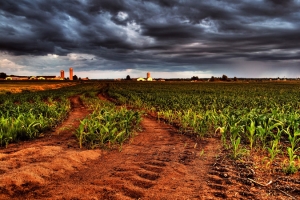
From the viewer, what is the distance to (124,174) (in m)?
4.33

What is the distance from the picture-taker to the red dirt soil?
11.8 feet

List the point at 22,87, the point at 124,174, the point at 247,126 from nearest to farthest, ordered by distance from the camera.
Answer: the point at 124,174 < the point at 247,126 < the point at 22,87

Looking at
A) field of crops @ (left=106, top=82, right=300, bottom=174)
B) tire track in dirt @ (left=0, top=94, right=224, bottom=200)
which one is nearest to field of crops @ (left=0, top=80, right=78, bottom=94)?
field of crops @ (left=106, top=82, right=300, bottom=174)

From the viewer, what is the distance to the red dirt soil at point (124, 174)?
359cm

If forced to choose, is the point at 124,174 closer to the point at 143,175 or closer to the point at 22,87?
the point at 143,175

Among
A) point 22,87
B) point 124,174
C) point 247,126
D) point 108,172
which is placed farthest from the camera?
point 22,87

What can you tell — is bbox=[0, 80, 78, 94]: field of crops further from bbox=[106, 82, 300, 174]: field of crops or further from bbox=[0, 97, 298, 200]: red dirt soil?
bbox=[0, 97, 298, 200]: red dirt soil

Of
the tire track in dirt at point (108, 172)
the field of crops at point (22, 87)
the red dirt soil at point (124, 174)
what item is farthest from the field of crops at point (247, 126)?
the field of crops at point (22, 87)

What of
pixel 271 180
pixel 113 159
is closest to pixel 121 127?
pixel 113 159

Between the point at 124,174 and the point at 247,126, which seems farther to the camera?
the point at 247,126

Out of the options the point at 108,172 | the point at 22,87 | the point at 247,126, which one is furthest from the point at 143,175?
the point at 22,87

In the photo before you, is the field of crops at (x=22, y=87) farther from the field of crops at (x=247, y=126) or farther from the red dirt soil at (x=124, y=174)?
the red dirt soil at (x=124, y=174)

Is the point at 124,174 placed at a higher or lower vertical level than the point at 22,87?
lower

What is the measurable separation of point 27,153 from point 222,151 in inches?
181
